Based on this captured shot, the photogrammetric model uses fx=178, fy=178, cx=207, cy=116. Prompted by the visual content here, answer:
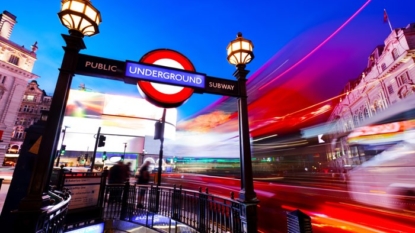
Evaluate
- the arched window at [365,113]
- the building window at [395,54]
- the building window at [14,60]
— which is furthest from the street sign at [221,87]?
the building window at [14,60]

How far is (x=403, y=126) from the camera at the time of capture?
7.95 meters

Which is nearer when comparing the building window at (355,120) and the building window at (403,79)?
the building window at (403,79)

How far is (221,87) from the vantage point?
12.5 feet

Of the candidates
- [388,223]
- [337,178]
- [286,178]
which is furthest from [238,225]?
[286,178]

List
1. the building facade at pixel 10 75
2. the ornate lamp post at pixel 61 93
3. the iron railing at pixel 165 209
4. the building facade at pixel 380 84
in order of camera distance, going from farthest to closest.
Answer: the building facade at pixel 10 75, the building facade at pixel 380 84, the iron railing at pixel 165 209, the ornate lamp post at pixel 61 93

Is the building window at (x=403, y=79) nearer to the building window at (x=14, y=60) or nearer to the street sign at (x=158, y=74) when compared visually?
the street sign at (x=158, y=74)

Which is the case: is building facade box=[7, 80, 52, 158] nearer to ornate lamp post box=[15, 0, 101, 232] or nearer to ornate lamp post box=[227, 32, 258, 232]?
ornate lamp post box=[15, 0, 101, 232]

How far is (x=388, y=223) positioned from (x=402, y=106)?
237 inches

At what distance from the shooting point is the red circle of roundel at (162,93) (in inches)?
118

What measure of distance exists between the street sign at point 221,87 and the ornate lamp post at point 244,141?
14cm

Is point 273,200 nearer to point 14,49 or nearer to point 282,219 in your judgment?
point 282,219

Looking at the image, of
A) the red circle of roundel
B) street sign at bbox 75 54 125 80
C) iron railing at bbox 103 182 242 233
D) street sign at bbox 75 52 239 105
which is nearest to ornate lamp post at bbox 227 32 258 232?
street sign at bbox 75 52 239 105

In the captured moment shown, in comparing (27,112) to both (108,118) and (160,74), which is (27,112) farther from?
(160,74)

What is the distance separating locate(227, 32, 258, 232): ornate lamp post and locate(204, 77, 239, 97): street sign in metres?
0.14
